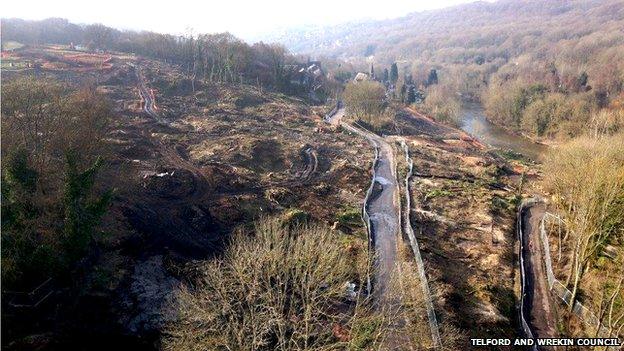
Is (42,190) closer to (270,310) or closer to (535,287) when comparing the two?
(270,310)

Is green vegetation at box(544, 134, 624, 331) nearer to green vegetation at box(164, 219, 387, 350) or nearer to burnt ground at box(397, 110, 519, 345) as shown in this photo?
burnt ground at box(397, 110, 519, 345)

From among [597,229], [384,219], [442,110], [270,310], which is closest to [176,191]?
[384,219]

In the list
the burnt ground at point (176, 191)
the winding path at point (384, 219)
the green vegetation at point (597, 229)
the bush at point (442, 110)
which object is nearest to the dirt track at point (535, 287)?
the green vegetation at point (597, 229)

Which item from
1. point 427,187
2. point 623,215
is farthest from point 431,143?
point 623,215

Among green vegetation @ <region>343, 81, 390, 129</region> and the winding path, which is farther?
green vegetation @ <region>343, 81, 390, 129</region>

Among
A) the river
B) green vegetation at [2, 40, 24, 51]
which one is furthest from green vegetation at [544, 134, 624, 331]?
green vegetation at [2, 40, 24, 51]

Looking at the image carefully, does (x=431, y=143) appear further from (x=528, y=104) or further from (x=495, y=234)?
(x=528, y=104)
